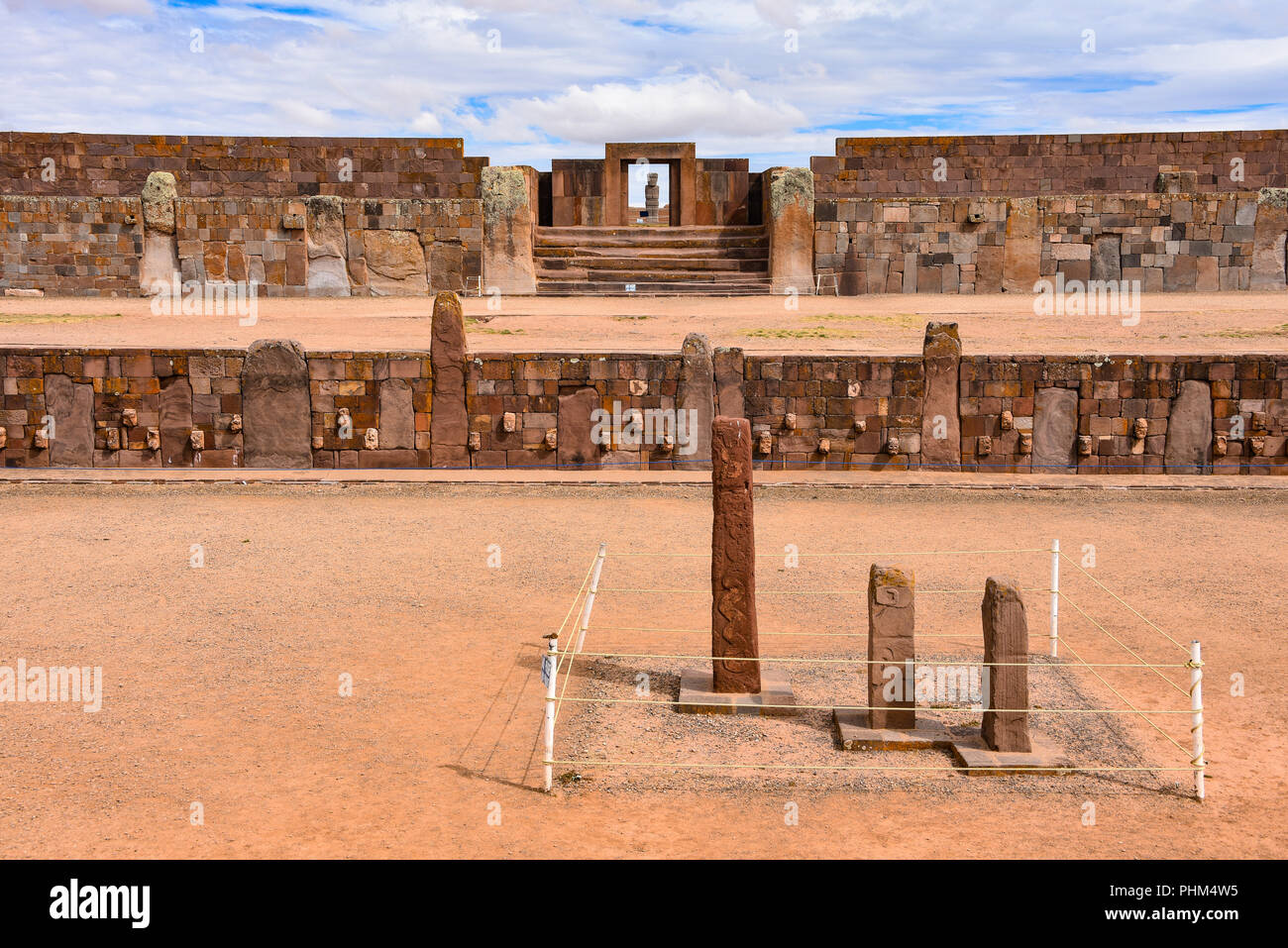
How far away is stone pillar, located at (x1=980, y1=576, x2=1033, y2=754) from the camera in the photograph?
6.32 meters

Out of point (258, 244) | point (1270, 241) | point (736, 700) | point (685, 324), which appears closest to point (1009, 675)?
point (736, 700)

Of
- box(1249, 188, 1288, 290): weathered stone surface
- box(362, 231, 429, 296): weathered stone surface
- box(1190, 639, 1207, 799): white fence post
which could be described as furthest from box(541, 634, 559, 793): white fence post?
box(1249, 188, 1288, 290): weathered stone surface

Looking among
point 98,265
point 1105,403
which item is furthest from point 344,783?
→ point 98,265

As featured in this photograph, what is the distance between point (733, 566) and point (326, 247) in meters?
17.1

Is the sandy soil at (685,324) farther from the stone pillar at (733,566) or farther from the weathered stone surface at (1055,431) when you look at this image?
the stone pillar at (733,566)

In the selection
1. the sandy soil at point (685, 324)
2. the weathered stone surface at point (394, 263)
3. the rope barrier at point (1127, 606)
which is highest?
the weathered stone surface at point (394, 263)

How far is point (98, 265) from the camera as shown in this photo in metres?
22.5

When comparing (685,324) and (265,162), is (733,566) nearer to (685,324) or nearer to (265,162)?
(685,324)

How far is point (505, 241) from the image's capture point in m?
22.3

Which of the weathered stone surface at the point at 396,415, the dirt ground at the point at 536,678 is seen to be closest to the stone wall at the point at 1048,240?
the dirt ground at the point at 536,678

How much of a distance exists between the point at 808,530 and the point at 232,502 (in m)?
6.16

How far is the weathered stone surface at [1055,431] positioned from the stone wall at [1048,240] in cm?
903

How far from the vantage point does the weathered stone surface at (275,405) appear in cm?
1429

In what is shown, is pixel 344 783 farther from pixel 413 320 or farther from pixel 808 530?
pixel 413 320
